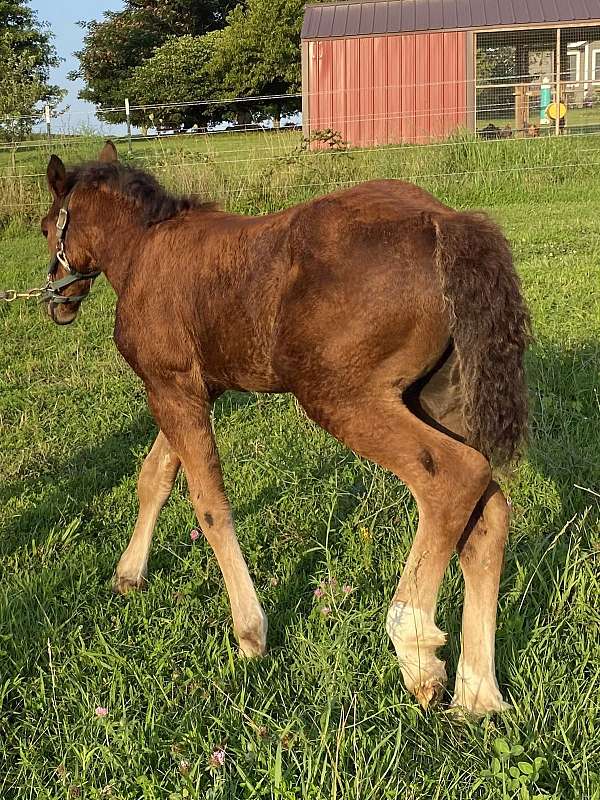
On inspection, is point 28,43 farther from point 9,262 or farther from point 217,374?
point 217,374

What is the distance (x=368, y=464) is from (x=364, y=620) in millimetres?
1372

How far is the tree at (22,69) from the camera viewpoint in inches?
614

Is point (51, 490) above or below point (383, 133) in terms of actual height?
below

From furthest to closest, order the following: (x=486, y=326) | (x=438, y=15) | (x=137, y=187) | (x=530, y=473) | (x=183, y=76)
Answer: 1. (x=183, y=76)
2. (x=438, y=15)
3. (x=530, y=473)
4. (x=137, y=187)
5. (x=486, y=326)

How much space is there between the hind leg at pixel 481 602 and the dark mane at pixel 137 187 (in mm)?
1678

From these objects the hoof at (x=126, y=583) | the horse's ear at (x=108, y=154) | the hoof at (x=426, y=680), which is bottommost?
the hoof at (x=126, y=583)

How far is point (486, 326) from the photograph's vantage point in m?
2.30

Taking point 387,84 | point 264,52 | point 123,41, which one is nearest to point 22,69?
point 387,84

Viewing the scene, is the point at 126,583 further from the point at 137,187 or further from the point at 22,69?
the point at 22,69

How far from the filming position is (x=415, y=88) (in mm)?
21562

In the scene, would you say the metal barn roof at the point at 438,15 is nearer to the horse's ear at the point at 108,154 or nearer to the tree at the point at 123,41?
the horse's ear at the point at 108,154

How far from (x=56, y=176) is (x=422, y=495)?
2113 mm

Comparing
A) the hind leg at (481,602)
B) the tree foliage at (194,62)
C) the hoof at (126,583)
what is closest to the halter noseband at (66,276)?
the hoof at (126,583)

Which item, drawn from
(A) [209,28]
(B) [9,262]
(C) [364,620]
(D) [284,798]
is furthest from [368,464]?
(A) [209,28]
